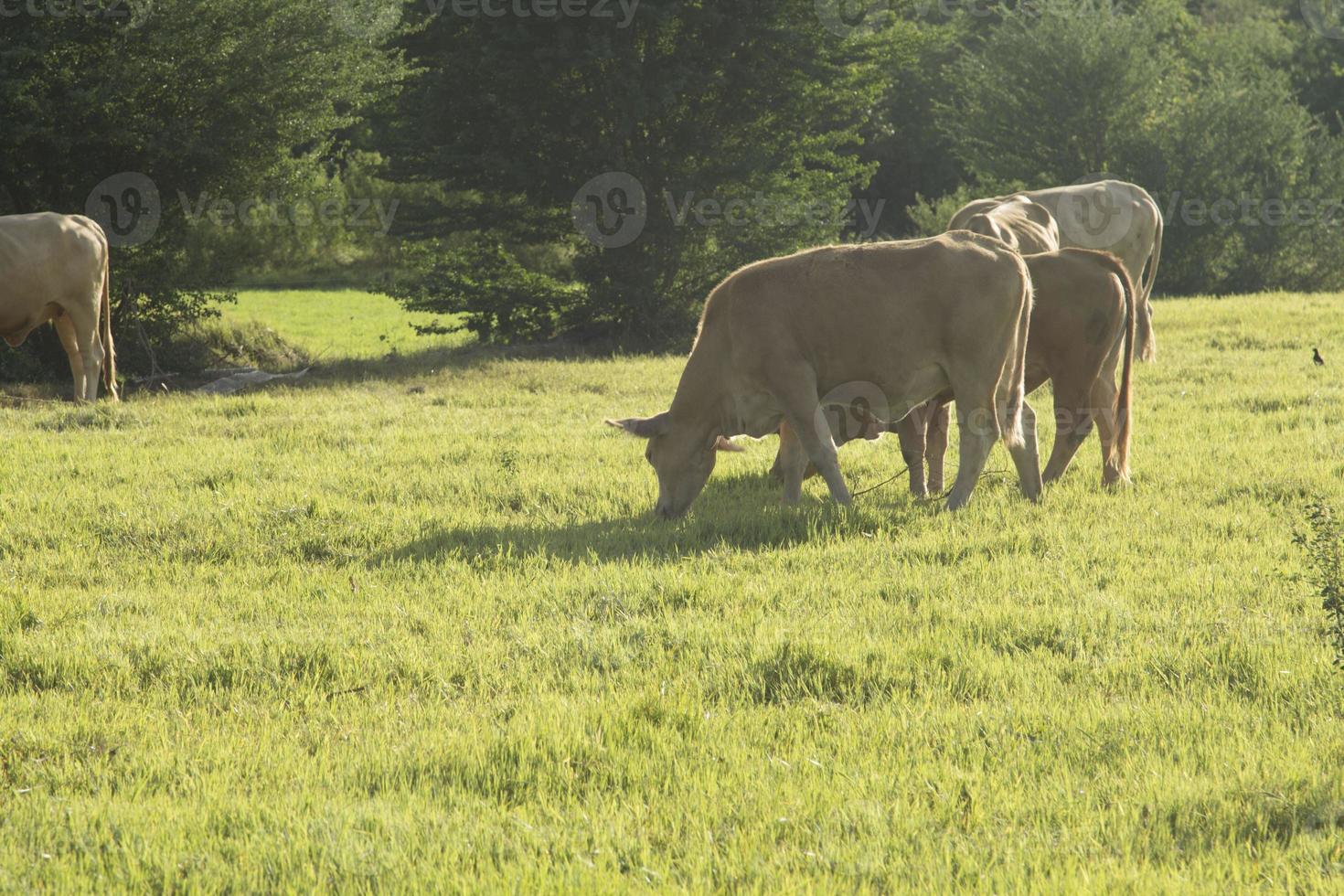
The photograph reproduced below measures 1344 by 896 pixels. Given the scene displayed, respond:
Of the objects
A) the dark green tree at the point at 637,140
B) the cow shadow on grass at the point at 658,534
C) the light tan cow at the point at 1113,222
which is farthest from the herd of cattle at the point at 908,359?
the dark green tree at the point at 637,140

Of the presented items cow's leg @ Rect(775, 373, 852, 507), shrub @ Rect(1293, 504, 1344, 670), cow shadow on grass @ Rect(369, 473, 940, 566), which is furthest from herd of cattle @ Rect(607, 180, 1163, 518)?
shrub @ Rect(1293, 504, 1344, 670)

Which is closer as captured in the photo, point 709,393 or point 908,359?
point 908,359

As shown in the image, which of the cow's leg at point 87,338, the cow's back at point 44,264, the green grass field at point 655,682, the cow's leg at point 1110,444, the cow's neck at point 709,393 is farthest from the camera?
the cow's leg at point 87,338

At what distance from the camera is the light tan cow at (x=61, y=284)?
1362 cm

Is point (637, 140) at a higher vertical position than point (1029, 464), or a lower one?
higher

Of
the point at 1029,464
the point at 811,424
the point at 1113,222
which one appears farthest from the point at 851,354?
the point at 1113,222

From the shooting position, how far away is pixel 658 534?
25.3 feet

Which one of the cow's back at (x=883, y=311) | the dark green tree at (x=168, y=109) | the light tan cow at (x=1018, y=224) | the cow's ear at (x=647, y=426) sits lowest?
the cow's ear at (x=647, y=426)

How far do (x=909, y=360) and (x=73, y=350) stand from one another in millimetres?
10378

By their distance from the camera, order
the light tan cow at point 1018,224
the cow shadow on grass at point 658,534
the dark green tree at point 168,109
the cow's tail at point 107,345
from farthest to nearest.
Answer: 1. the dark green tree at point 168,109
2. the cow's tail at point 107,345
3. the light tan cow at point 1018,224
4. the cow shadow on grass at point 658,534

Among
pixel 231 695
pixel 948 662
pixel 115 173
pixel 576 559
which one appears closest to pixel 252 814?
pixel 231 695

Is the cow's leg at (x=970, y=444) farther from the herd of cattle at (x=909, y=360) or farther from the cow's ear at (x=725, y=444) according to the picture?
the cow's ear at (x=725, y=444)

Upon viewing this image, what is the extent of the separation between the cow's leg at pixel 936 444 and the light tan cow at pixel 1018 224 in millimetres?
1966

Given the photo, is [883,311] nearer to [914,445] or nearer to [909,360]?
[909,360]
